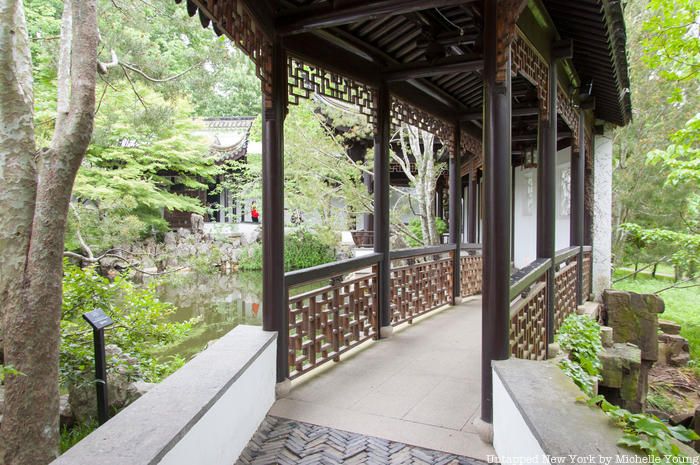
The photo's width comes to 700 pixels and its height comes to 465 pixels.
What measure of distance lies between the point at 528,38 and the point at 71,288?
12.4 feet

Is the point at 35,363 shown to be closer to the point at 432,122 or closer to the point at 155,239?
the point at 432,122

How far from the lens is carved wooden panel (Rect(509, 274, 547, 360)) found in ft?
10.2

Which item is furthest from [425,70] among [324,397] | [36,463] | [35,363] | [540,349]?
[36,463]

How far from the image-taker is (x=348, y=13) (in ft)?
9.75

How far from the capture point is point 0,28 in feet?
8.55

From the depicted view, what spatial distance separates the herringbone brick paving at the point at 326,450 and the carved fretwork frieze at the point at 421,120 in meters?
3.17

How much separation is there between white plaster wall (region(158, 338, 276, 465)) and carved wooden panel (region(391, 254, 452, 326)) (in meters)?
2.21

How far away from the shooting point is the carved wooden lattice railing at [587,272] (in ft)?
22.3

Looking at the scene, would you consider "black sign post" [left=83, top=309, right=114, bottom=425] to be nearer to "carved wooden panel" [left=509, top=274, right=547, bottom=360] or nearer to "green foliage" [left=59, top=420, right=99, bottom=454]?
"green foliage" [left=59, top=420, right=99, bottom=454]

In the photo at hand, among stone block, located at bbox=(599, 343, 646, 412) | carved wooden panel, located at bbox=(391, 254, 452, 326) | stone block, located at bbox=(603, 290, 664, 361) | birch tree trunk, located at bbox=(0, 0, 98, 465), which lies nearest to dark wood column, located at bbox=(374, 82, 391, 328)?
carved wooden panel, located at bbox=(391, 254, 452, 326)

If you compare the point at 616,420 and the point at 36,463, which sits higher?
the point at 616,420

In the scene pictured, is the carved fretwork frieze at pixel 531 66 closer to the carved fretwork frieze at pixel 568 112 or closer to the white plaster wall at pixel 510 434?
the carved fretwork frieze at pixel 568 112

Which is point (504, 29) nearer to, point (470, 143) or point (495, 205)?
point (495, 205)

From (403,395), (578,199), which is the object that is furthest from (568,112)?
(403,395)
